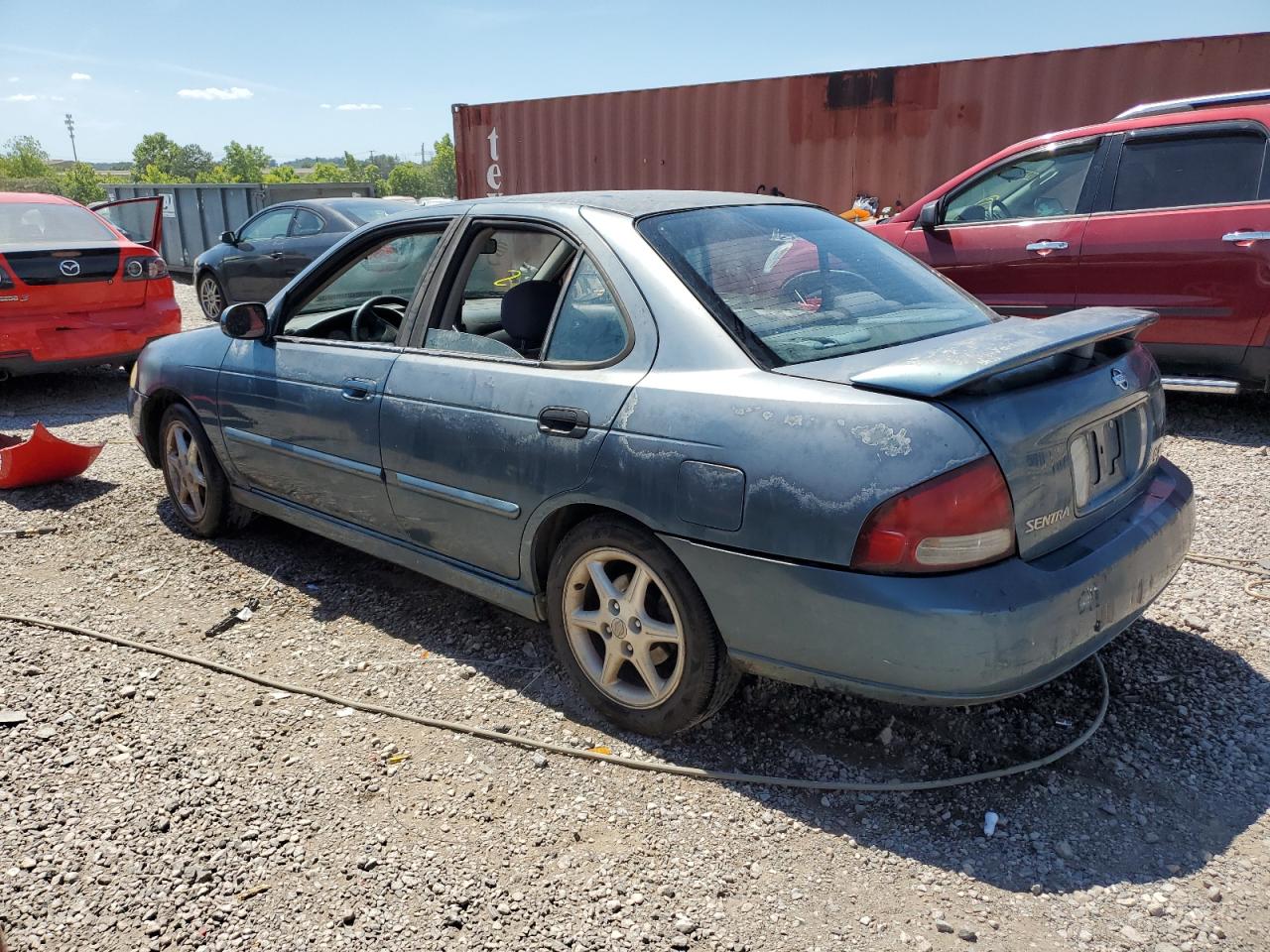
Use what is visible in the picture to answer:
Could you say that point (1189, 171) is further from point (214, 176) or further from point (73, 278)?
point (214, 176)

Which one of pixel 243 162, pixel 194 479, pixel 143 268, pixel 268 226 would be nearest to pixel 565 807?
pixel 194 479

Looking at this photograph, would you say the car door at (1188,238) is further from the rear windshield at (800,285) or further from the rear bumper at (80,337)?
the rear bumper at (80,337)

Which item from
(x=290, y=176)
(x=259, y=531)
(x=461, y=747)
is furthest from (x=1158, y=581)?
(x=290, y=176)

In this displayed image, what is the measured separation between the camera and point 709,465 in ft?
7.94

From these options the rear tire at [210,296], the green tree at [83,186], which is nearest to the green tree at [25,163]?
the green tree at [83,186]

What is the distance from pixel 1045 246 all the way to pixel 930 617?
15.6 feet

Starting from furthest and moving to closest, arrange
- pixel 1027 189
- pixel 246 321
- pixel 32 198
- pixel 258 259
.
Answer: pixel 258 259 → pixel 32 198 → pixel 1027 189 → pixel 246 321

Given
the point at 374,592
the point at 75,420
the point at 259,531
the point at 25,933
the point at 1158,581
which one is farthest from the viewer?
the point at 75,420

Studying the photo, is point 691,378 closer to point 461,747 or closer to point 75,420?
point 461,747

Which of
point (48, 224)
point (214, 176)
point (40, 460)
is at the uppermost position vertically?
point (214, 176)

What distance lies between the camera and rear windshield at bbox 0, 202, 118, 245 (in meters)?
7.52

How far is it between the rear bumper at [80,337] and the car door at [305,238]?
10.2 ft

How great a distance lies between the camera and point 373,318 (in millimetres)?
4027

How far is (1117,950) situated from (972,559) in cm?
86
